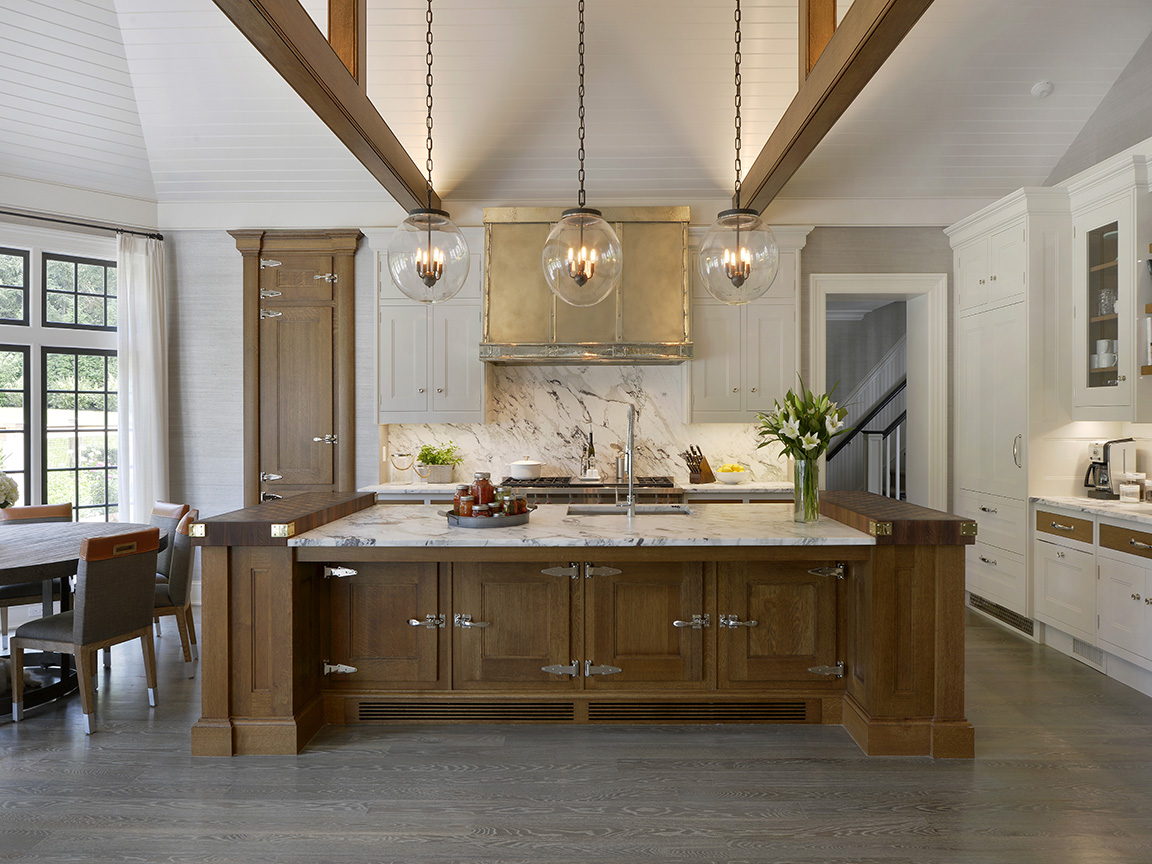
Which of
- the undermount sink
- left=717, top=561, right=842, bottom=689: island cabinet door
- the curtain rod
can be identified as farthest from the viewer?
the curtain rod

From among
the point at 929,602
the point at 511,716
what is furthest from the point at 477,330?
the point at 929,602

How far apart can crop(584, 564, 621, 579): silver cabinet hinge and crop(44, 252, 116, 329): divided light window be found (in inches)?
184

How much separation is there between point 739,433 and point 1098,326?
8.24 feet

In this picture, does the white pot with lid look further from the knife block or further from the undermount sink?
the undermount sink

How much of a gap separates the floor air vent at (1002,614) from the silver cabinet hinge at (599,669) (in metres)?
3.08

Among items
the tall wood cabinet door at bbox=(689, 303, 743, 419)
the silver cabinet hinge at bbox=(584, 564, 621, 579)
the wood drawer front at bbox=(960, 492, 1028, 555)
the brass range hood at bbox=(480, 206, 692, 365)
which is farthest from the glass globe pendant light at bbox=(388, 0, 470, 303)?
the wood drawer front at bbox=(960, 492, 1028, 555)

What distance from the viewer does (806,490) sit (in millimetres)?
3473

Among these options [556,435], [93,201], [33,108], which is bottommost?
[556,435]

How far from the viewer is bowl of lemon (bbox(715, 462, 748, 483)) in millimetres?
5730

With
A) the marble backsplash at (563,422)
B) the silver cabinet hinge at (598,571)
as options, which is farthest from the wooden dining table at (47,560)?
the marble backsplash at (563,422)

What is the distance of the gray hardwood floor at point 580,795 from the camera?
7.97 feet

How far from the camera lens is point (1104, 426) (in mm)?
4723

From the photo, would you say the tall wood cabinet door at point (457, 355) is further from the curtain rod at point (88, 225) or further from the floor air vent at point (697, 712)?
the floor air vent at point (697, 712)

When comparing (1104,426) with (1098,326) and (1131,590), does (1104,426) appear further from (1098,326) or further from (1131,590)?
(1131,590)
